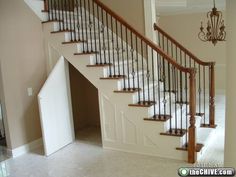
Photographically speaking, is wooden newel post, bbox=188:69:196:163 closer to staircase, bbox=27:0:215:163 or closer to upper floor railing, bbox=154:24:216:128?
staircase, bbox=27:0:215:163

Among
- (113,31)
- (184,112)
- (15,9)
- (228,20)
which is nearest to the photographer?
(228,20)

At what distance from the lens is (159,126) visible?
12.9ft

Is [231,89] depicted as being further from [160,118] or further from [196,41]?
[196,41]

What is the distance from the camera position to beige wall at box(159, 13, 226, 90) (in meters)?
7.95

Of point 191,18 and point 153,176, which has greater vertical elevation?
point 191,18

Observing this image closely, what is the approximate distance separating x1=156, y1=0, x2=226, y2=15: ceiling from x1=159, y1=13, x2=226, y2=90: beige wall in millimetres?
214

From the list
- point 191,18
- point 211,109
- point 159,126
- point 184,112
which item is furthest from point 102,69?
point 191,18

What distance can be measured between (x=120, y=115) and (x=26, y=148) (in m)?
1.65

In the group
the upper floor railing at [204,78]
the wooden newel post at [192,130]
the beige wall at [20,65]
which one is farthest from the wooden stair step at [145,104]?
the beige wall at [20,65]

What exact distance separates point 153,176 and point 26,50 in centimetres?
277

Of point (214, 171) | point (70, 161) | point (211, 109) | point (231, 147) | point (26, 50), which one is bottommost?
A: point (70, 161)

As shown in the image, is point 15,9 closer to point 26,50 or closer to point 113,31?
point 26,50

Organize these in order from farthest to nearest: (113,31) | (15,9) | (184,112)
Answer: (113,31) → (184,112) → (15,9)

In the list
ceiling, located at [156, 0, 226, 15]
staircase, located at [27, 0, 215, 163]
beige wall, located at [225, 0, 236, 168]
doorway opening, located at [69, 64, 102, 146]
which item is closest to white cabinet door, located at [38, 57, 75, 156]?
staircase, located at [27, 0, 215, 163]
